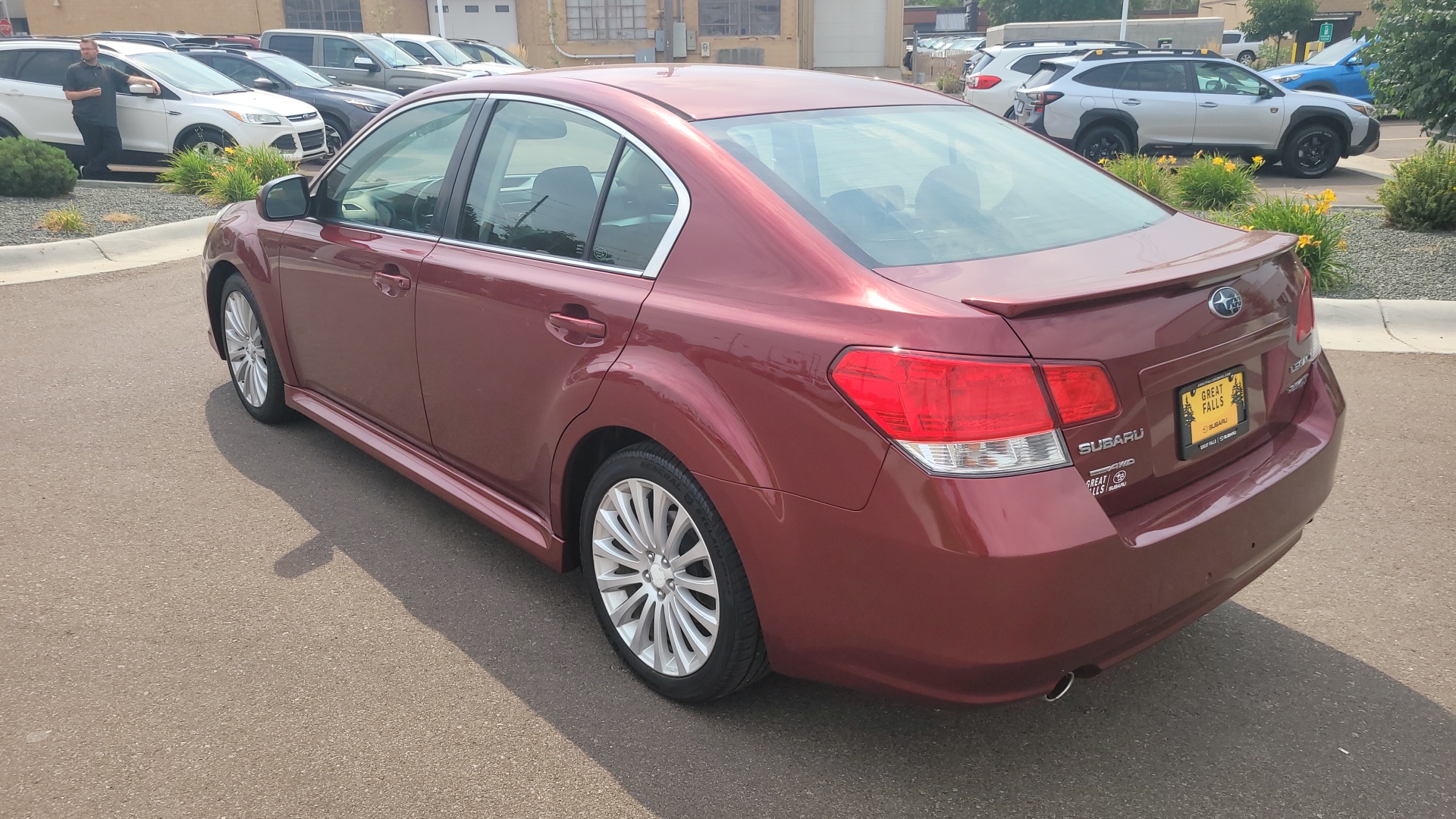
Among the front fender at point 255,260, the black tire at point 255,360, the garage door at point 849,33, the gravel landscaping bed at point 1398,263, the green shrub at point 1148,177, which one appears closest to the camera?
the front fender at point 255,260

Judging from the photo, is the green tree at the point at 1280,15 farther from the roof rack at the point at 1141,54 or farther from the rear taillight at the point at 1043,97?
the rear taillight at the point at 1043,97

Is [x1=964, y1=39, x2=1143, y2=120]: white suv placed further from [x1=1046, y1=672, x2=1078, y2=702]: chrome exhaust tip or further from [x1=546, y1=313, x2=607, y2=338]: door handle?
[x1=1046, y1=672, x2=1078, y2=702]: chrome exhaust tip

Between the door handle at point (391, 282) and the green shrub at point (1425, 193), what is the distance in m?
8.67

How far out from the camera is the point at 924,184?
3129mm

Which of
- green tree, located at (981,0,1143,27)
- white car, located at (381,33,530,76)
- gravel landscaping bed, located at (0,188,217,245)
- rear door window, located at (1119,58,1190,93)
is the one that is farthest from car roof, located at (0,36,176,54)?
green tree, located at (981,0,1143,27)

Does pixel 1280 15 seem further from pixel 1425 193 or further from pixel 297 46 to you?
pixel 1425 193

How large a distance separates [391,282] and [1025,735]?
2.61 metres

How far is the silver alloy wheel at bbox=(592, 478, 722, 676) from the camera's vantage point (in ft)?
9.52

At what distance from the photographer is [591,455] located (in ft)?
10.7

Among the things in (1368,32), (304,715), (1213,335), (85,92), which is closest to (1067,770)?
(1213,335)

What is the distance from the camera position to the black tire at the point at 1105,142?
47.6ft

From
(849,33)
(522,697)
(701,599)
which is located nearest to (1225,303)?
(701,599)

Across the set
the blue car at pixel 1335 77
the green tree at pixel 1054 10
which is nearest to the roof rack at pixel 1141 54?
the blue car at pixel 1335 77

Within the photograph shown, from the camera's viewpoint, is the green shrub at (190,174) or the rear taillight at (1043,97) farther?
the rear taillight at (1043,97)
